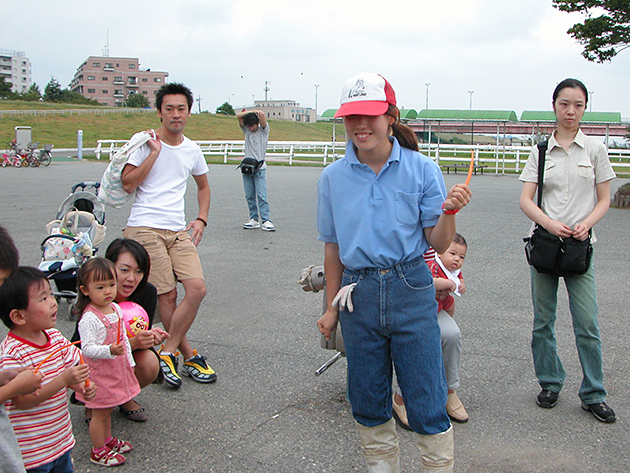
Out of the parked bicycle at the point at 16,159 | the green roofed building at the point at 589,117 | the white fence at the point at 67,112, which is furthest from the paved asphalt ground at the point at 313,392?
the white fence at the point at 67,112

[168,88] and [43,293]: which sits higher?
[168,88]

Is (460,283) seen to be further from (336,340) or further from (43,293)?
(43,293)

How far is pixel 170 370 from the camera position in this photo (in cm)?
409

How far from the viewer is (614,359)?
4.59 metres

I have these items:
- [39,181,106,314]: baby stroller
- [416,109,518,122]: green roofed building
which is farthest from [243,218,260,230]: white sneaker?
[416,109,518,122]: green roofed building

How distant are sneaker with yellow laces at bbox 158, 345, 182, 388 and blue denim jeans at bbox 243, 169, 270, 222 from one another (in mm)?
6324

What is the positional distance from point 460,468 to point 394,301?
45.9 inches

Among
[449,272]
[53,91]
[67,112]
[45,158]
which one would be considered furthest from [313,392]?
[53,91]

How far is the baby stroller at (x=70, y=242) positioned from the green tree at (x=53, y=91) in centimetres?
10958

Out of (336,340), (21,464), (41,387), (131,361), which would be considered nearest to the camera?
(21,464)

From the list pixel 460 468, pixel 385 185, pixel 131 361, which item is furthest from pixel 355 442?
pixel 385 185

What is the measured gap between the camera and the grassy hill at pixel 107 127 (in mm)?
56731

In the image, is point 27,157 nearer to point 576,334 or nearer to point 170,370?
point 170,370

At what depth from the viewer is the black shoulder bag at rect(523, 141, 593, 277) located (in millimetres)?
3643
